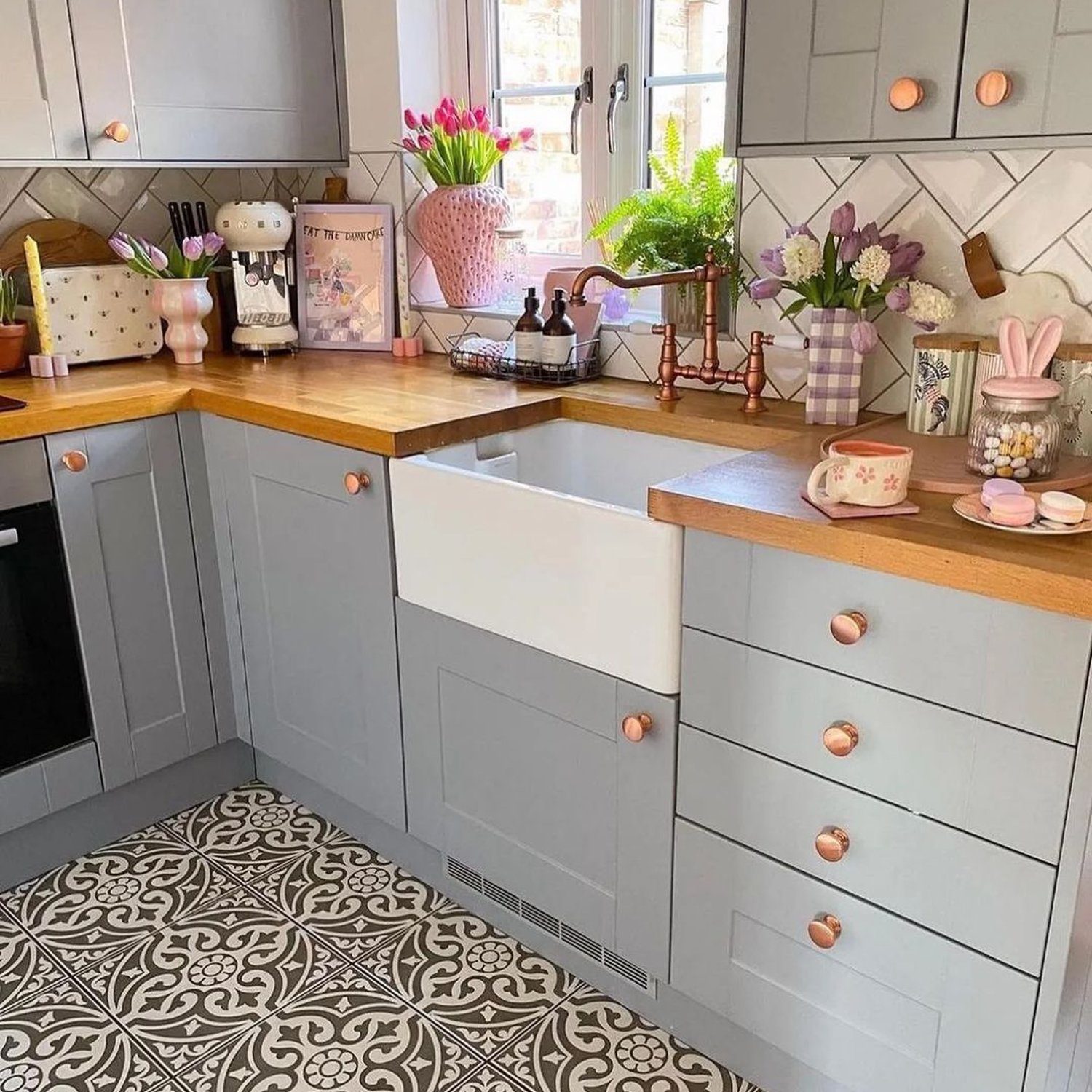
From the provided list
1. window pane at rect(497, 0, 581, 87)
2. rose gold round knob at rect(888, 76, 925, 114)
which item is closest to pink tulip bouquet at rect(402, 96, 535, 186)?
window pane at rect(497, 0, 581, 87)

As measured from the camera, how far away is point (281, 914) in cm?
206

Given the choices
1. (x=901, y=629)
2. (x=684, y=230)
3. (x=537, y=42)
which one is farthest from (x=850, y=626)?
(x=537, y=42)

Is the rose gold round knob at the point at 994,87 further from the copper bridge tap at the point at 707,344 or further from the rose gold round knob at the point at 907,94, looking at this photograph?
the copper bridge tap at the point at 707,344

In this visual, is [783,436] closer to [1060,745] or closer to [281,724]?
[1060,745]

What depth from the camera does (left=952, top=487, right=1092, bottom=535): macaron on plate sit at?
1255 mm

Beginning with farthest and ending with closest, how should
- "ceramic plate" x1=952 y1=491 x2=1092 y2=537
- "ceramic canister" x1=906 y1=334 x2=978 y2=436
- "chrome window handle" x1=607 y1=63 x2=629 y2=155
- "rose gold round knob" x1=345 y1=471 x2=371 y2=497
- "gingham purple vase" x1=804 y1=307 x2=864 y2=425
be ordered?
"chrome window handle" x1=607 y1=63 x2=629 y2=155
"rose gold round knob" x1=345 y1=471 x2=371 y2=497
"gingham purple vase" x1=804 y1=307 x2=864 y2=425
"ceramic canister" x1=906 y1=334 x2=978 y2=436
"ceramic plate" x1=952 y1=491 x2=1092 y2=537

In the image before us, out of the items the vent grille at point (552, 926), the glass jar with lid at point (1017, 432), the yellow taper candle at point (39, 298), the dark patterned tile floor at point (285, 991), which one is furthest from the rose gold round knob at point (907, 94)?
the yellow taper candle at point (39, 298)

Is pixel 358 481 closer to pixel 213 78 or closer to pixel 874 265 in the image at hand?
pixel 874 265

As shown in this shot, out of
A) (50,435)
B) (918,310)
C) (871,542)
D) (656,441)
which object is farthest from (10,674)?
(918,310)

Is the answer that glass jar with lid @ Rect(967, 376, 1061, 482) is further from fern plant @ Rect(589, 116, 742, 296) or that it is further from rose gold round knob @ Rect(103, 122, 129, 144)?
rose gold round knob @ Rect(103, 122, 129, 144)

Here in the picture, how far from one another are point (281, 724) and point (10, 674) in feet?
1.70

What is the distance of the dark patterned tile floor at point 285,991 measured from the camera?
1707mm

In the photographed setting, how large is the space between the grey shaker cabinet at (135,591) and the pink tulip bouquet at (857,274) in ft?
3.96

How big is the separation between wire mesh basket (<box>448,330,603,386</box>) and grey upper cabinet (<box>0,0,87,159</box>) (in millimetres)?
867
